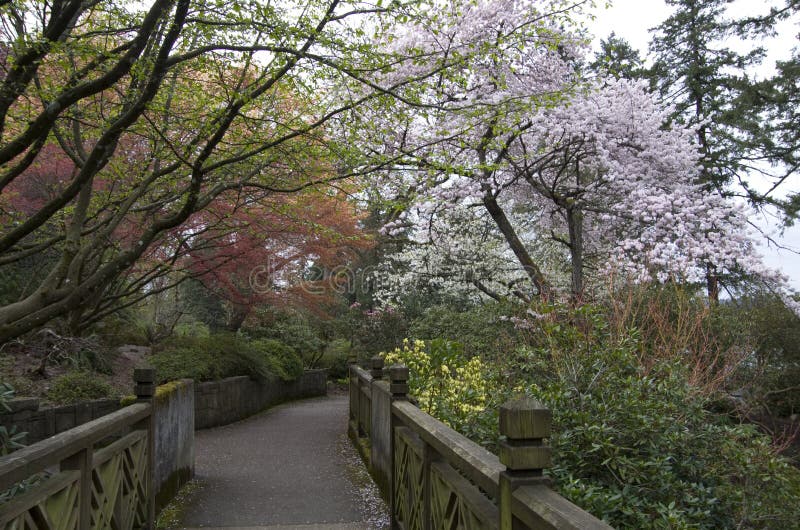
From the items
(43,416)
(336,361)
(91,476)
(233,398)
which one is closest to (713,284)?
(233,398)

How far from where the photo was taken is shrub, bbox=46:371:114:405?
756 cm

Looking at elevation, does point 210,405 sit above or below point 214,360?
below

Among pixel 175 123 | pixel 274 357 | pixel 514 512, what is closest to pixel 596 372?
pixel 514 512

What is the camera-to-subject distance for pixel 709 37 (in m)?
20.5

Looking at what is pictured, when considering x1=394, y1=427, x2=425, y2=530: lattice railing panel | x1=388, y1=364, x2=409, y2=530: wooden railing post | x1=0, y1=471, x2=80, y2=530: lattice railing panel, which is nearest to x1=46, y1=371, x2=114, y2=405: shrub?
x1=388, y1=364, x2=409, y2=530: wooden railing post

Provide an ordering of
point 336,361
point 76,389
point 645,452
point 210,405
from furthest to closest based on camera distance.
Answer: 1. point 336,361
2. point 210,405
3. point 76,389
4. point 645,452

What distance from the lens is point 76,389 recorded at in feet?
25.6

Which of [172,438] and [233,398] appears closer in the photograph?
[172,438]

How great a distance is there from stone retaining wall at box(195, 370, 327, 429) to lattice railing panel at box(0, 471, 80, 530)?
7738mm

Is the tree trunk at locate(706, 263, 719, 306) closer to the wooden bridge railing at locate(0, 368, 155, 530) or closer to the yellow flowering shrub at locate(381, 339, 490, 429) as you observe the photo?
the yellow flowering shrub at locate(381, 339, 490, 429)

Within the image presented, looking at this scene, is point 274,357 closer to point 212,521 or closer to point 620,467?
point 212,521

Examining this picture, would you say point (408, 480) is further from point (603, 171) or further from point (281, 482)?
point (603, 171)

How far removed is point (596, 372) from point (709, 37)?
2032cm

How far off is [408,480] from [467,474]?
1.62 metres
